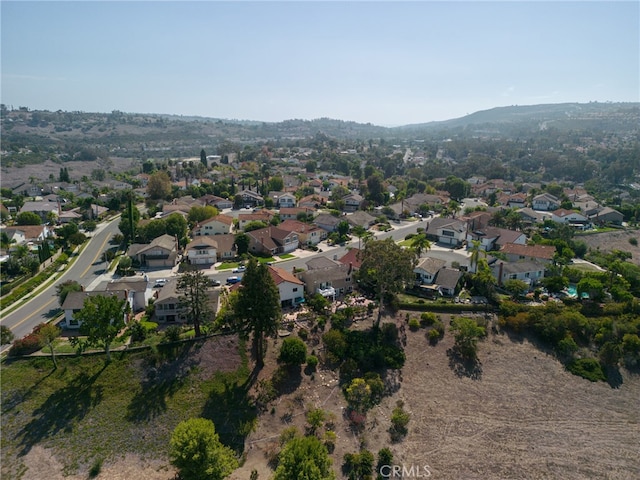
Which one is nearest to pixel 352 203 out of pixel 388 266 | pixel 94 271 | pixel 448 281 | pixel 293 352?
pixel 448 281

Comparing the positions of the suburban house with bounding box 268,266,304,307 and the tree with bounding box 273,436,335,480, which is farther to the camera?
the suburban house with bounding box 268,266,304,307

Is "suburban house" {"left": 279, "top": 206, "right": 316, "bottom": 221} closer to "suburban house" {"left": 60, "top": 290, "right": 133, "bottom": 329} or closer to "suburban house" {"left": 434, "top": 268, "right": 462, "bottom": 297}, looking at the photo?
"suburban house" {"left": 434, "top": 268, "right": 462, "bottom": 297}

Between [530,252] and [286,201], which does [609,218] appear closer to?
[530,252]

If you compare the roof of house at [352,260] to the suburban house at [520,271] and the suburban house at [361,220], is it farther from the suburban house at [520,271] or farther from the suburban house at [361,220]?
the suburban house at [361,220]

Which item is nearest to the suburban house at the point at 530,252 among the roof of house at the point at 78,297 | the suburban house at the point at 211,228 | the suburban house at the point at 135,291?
the suburban house at the point at 211,228

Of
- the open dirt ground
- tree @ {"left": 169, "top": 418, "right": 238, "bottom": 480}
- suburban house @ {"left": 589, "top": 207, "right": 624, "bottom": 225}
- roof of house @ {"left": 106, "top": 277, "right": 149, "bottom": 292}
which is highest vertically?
roof of house @ {"left": 106, "top": 277, "right": 149, "bottom": 292}

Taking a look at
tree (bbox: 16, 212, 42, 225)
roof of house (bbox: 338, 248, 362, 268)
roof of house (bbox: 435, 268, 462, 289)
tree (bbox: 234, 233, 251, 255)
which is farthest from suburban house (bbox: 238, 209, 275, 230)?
tree (bbox: 16, 212, 42, 225)
